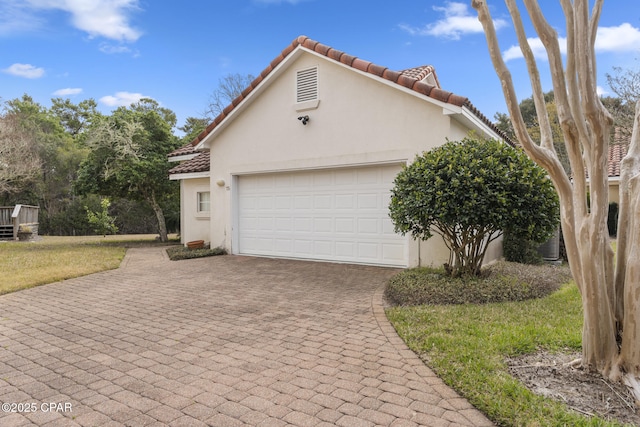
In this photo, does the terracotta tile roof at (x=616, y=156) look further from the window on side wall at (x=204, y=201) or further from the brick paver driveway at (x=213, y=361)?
the window on side wall at (x=204, y=201)

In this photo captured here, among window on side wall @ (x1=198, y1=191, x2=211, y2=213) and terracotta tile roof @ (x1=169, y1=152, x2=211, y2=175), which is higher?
terracotta tile roof @ (x1=169, y1=152, x2=211, y2=175)

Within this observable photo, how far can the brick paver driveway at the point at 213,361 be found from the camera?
9.56 feet

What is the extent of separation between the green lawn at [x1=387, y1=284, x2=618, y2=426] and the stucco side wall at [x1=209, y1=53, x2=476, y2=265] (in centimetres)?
329

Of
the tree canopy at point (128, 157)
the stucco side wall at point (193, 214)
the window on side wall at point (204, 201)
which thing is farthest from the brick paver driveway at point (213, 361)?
the tree canopy at point (128, 157)

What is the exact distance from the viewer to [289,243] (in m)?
10.9

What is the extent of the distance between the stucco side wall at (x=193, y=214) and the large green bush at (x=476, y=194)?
340 inches

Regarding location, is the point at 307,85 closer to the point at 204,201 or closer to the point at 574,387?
the point at 204,201

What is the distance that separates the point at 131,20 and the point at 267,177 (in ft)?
24.5

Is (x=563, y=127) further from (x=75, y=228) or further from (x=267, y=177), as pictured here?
(x=75, y=228)

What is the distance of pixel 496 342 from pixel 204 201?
11592 mm

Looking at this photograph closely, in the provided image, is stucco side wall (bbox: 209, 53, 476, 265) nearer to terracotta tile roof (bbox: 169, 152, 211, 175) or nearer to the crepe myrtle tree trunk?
terracotta tile roof (bbox: 169, 152, 211, 175)

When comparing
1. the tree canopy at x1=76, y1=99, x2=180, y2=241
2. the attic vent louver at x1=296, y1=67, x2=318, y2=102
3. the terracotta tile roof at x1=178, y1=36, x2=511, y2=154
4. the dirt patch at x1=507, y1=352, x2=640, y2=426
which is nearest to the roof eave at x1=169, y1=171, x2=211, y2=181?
the terracotta tile roof at x1=178, y1=36, x2=511, y2=154

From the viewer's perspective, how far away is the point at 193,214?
555 inches

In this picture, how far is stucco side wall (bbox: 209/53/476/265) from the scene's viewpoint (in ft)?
28.9
